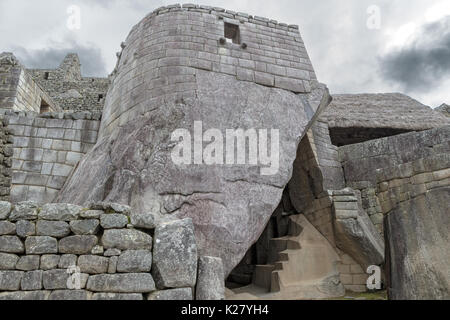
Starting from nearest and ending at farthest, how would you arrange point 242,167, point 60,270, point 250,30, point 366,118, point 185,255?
point 60,270 → point 185,255 → point 242,167 → point 250,30 → point 366,118

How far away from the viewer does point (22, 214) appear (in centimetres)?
255

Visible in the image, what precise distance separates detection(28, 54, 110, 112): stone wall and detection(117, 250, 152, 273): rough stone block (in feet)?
38.0

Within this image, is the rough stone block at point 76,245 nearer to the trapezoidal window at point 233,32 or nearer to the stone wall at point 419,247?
the stone wall at point 419,247

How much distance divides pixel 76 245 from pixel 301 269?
4474 millimetres

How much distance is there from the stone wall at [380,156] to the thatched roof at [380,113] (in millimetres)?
2315

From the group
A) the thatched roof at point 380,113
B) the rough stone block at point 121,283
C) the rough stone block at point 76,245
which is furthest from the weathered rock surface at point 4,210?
the thatched roof at point 380,113

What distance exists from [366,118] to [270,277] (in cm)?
697

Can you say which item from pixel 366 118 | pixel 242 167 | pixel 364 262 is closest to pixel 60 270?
pixel 242 167

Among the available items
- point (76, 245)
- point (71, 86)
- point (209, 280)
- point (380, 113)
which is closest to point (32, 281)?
point (76, 245)

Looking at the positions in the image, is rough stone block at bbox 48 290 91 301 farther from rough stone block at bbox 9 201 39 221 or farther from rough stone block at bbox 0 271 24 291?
rough stone block at bbox 9 201 39 221

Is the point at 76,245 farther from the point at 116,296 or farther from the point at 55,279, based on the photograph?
the point at 116,296

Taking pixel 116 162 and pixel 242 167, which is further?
pixel 242 167

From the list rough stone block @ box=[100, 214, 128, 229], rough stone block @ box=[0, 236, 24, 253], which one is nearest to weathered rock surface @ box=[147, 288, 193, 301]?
rough stone block @ box=[100, 214, 128, 229]
